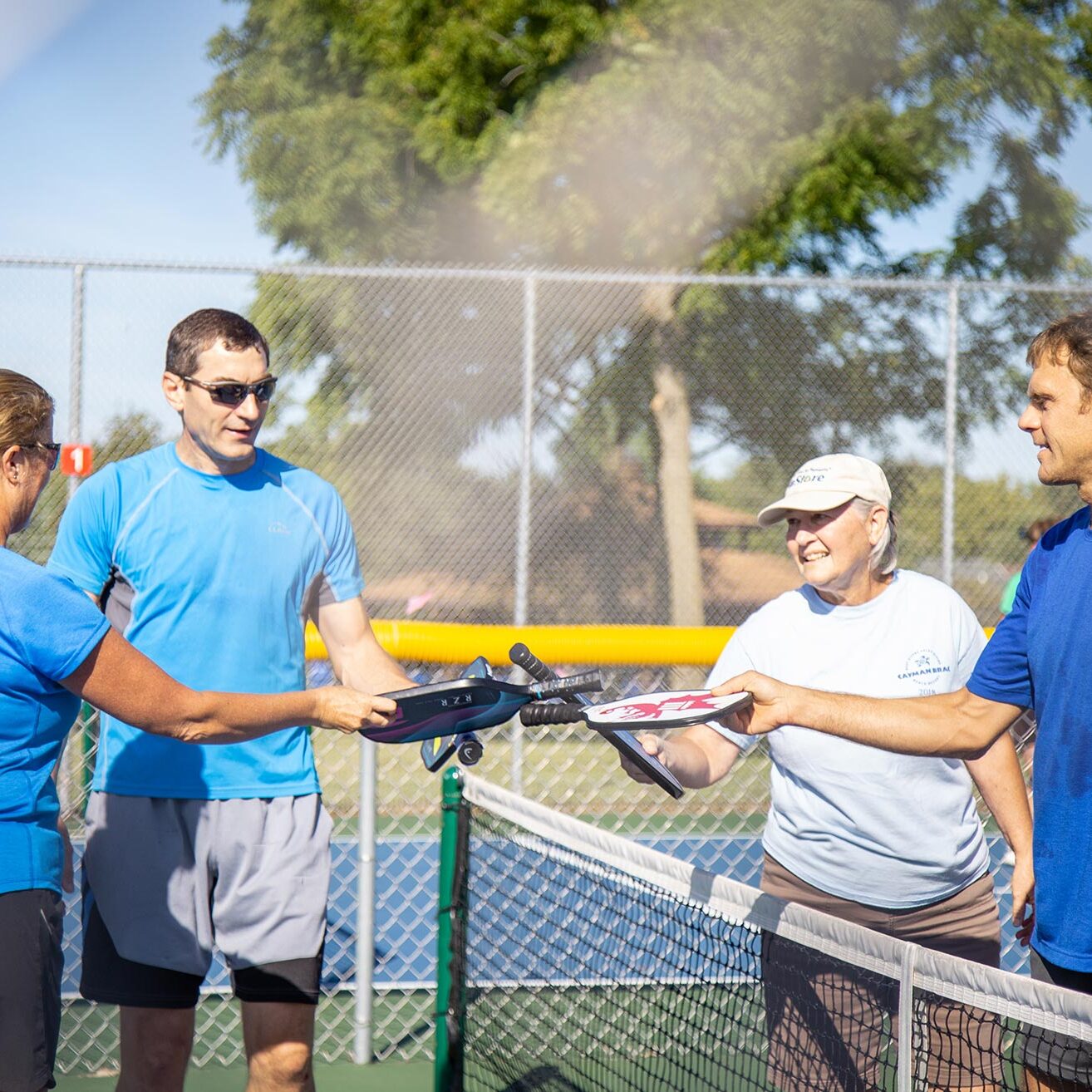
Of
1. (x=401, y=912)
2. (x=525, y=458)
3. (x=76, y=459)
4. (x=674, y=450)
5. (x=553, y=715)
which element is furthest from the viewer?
(x=674, y=450)

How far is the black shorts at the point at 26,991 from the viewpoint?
238 cm

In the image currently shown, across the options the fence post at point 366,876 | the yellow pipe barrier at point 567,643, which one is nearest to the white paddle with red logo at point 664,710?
the fence post at point 366,876

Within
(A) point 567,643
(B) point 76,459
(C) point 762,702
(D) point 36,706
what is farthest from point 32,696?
(B) point 76,459

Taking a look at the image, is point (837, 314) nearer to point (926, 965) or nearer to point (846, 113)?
point (846, 113)

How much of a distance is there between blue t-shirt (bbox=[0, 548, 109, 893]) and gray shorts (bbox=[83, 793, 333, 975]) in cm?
60

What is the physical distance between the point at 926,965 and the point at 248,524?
193 cm

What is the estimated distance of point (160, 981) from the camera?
10.1ft

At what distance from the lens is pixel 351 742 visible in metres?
7.82

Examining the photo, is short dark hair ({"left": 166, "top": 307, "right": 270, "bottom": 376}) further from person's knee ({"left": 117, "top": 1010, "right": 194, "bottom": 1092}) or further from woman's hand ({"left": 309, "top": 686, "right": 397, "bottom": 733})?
person's knee ({"left": 117, "top": 1010, "right": 194, "bottom": 1092})

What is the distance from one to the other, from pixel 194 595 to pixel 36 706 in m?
0.77

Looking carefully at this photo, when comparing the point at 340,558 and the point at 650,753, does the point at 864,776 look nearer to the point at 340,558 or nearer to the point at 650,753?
the point at 650,753

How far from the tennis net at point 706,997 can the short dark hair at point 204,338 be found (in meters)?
1.47

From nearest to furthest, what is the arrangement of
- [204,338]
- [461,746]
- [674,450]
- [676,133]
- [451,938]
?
[461,746]
[204,338]
[451,938]
[674,450]
[676,133]

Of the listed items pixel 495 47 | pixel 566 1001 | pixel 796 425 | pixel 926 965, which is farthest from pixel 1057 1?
pixel 926 965
